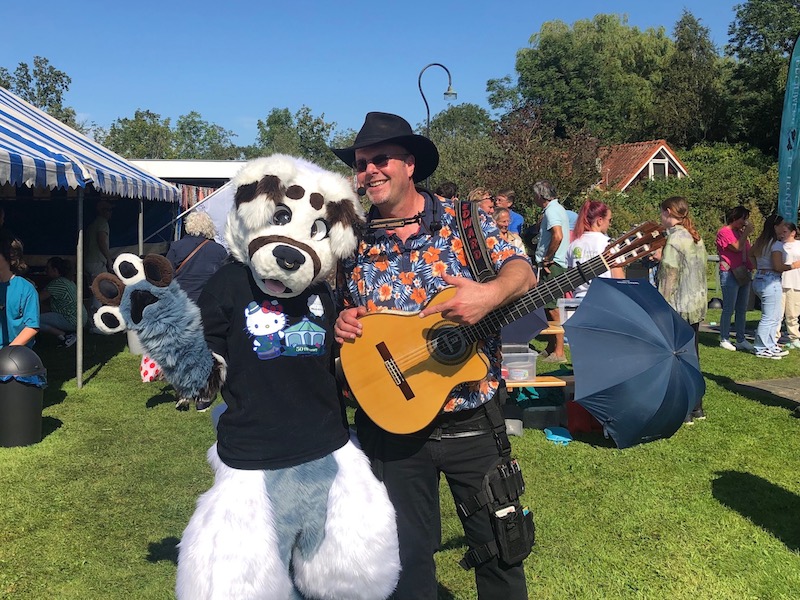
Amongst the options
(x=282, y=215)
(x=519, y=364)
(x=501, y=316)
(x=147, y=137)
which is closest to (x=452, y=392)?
(x=501, y=316)

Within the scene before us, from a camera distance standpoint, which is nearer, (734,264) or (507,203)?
(507,203)

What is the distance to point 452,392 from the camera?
2494 mm

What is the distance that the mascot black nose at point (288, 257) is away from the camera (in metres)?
2.15

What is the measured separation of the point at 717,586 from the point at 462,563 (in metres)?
1.71

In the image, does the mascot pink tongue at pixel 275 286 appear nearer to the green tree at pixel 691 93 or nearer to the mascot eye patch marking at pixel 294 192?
the mascot eye patch marking at pixel 294 192

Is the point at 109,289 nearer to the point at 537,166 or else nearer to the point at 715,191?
the point at 537,166

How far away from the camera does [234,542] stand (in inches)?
81.0

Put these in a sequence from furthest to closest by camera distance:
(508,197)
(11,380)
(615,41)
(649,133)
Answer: (615,41) < (649,133) < (508,197) < (11,380)

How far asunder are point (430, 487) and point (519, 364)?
10.8 ft

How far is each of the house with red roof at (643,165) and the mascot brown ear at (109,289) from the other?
3173 centimetres

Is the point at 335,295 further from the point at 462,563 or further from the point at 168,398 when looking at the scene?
the point at 168,398

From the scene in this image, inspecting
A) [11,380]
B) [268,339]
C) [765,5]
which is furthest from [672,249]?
[765,5]

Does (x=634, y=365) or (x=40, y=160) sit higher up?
(x=40, y=160)

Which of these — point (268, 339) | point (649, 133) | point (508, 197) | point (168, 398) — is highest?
point (649, 133)
